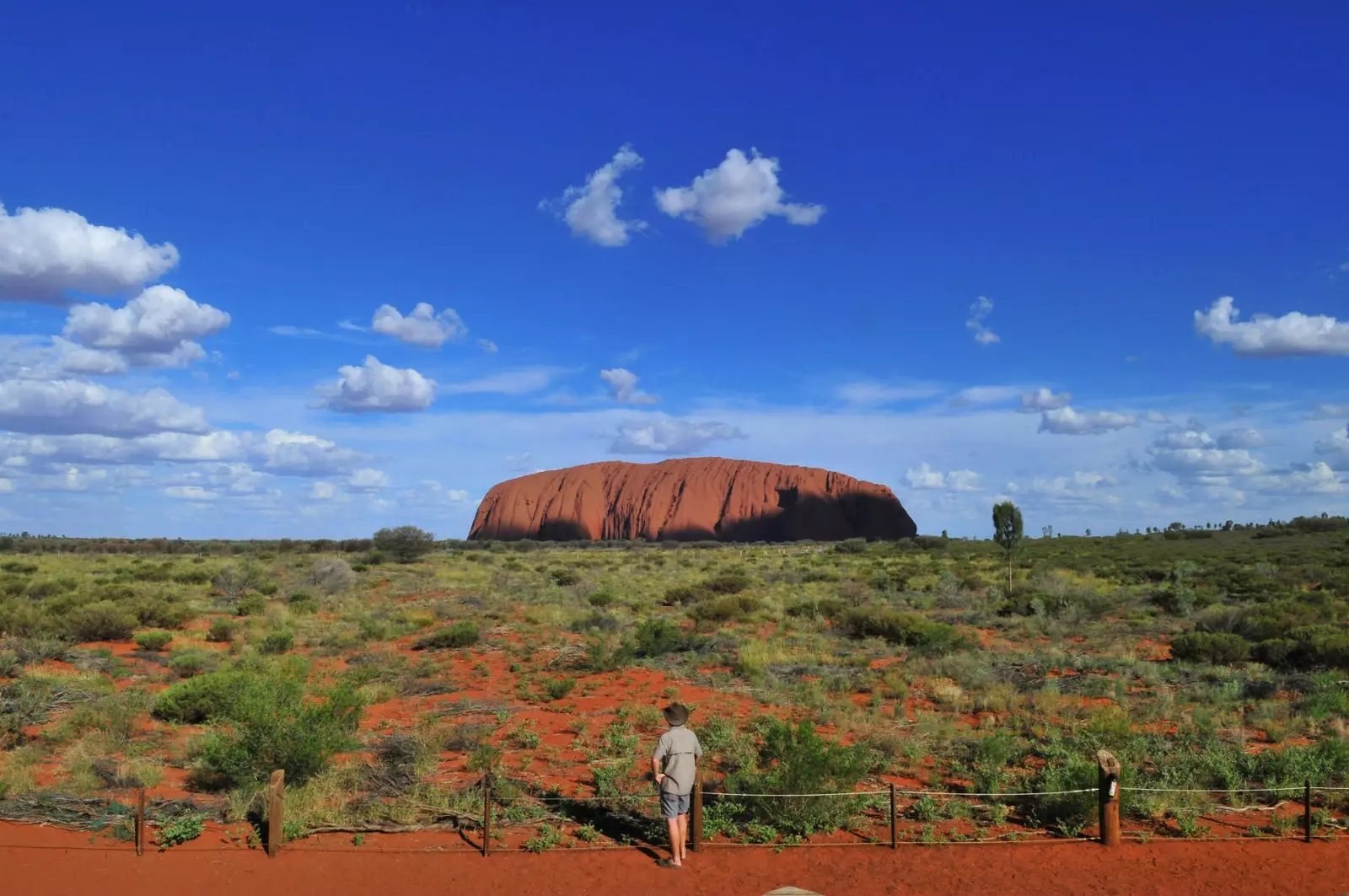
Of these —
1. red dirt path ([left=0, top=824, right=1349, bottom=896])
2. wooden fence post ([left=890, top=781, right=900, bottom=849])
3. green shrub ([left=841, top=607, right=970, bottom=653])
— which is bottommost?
red dirt path ([left=0, top=824, right=1349, bottom=896])

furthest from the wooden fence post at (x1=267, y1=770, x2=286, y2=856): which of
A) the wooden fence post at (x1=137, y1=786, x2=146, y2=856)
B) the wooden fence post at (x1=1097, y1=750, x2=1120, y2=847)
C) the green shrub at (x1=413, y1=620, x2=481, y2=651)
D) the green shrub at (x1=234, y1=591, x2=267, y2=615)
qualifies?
the green shrub at (x1=234, y1=591, x2=267, y2=615)

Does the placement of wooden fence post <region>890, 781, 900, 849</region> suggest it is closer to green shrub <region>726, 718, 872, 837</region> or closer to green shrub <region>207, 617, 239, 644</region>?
green shrub <region>726, 718, 872, 837</region>

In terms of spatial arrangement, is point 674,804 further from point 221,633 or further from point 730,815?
point 221,633

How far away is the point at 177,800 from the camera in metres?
8.20

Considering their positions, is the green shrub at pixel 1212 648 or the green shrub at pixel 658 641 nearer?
the green shrub at pixel 1212 648

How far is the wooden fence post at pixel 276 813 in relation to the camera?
7188mm

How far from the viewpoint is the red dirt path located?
22.0 ft

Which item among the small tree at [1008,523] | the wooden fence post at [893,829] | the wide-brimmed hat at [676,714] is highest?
the small tree at [1008,523]

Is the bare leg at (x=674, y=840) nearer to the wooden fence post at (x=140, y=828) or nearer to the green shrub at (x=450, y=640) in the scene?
the wooden fence post at (x=140, y=828)

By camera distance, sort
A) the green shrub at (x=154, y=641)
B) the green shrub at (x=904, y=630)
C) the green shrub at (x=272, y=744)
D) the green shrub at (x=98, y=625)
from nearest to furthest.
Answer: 1. the green shrub at (x=272, y=744)
2. the green shrub at (x=904, y=630)
3. the green shrub at (x=154, y=641)
4. the green shrub at (x=98, y=625)

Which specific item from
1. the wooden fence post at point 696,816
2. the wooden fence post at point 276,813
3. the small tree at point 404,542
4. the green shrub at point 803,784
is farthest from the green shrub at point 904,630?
the small tree at point 404,542

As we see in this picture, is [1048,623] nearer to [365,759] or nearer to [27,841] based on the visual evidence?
[365,759]

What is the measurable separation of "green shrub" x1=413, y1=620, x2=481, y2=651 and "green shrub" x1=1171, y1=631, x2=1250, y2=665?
13.0 metres

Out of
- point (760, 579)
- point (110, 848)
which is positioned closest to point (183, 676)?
point (110, 848)
